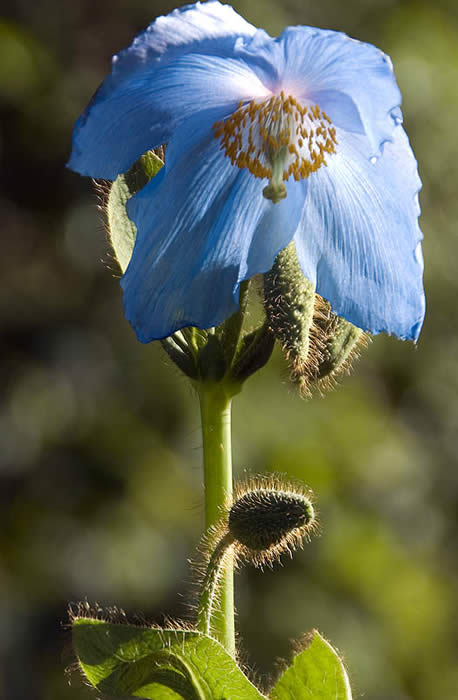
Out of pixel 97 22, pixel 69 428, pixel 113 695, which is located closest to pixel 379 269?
pixel 113 695

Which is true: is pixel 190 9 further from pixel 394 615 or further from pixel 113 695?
pixel 394 615

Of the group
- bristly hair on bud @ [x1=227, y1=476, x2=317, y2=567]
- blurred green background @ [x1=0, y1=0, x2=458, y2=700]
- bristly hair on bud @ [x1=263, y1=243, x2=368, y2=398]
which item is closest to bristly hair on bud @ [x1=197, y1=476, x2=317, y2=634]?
bristly hair on bud @ [x1=227, y1=476, x2=317, y2=567]

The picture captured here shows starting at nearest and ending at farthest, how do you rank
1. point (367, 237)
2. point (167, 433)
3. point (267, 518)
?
point (267, 518) < point (367, 237) < point (167, 433)

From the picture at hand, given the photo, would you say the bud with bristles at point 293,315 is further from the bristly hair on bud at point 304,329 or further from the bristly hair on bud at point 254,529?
the bristly hair on bud at point 254,529

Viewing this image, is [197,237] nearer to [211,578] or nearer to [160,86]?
[160,86]

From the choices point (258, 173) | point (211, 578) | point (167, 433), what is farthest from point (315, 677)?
point (167, 433)

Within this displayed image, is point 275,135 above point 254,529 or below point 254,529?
above
